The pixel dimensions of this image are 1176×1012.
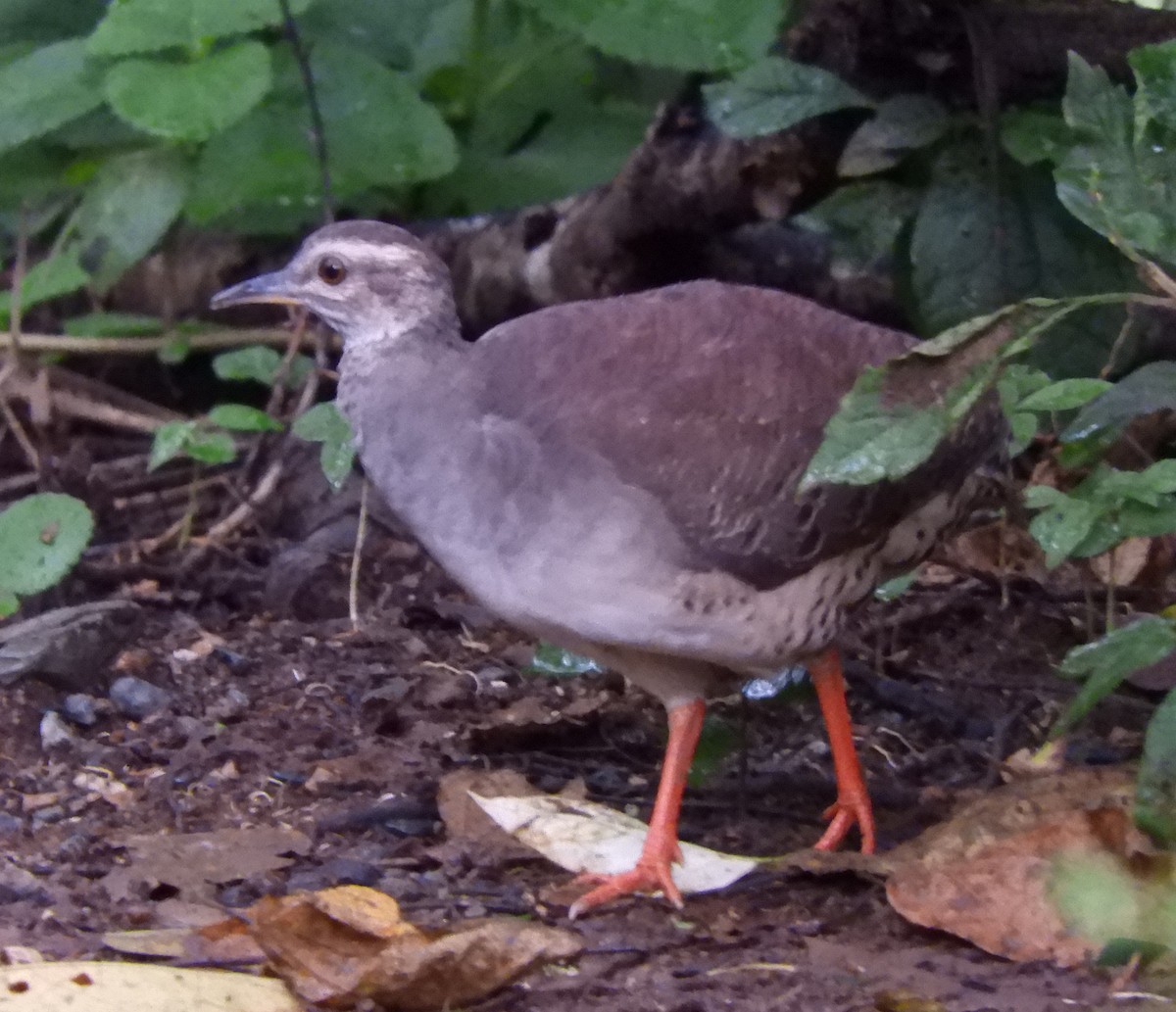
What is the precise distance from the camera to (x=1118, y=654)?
2.68 meters

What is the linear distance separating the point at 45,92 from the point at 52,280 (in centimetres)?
53

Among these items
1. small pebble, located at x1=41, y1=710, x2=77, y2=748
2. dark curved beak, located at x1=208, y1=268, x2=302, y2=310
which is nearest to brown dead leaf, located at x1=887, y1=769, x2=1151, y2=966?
dark curved beak, located at x1=208, y1=268, x2=302, y2=310

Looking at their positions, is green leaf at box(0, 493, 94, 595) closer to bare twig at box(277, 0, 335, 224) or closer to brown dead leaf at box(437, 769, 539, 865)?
bare twig at box(277, 0, 335, 224)

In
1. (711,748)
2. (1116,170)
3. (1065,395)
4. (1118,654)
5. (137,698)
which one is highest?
(1116,170)

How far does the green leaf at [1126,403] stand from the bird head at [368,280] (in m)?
1.23

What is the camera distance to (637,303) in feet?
11.1

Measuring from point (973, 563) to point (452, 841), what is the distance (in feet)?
6.23

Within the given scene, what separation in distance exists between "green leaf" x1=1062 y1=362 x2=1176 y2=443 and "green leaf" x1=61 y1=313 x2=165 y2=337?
3288 millimetres

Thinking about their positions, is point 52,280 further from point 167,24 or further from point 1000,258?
point 1000,258

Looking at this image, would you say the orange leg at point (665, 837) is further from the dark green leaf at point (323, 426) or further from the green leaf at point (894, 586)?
the dark green leaf at point (323, 426)

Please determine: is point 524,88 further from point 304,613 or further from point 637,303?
point 637,303

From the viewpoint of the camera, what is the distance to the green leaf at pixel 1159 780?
262 cm

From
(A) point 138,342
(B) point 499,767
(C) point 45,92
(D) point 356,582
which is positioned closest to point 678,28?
(D) point 356,582

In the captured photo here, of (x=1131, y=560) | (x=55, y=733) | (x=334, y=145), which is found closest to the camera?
(x=55, y=733)
